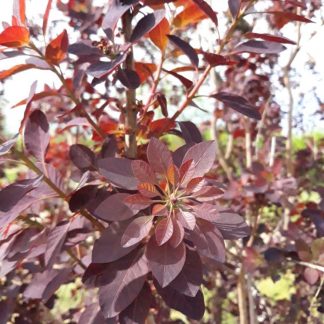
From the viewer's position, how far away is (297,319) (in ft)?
6.82

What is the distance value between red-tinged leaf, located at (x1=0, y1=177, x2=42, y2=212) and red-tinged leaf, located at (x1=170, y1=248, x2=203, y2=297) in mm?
337

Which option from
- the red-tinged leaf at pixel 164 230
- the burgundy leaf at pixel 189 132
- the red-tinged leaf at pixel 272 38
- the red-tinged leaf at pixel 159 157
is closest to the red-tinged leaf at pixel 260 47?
the red-tinged leaf at pixel 272 38

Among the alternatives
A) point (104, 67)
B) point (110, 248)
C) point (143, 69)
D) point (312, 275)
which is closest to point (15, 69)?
point (104, 67)

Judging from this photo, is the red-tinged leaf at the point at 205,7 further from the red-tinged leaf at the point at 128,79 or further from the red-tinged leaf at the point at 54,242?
the red-tinged leaf at the point at 54,242

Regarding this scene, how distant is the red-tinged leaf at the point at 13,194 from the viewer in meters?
0.99

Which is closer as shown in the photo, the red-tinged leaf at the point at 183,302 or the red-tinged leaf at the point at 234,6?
the red-tinged leaf at the point at 183,302

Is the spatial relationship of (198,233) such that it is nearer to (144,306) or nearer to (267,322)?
(144,306)

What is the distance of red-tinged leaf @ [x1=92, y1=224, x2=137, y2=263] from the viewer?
0.95 m

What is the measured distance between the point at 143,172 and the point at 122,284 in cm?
24

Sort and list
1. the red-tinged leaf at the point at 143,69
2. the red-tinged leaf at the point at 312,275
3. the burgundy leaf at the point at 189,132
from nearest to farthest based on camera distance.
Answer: the burgundy leaf at the point at 189,132, the red-tinged leaf at the point at 143,69, the red-tinged leaf at the point at 312,275

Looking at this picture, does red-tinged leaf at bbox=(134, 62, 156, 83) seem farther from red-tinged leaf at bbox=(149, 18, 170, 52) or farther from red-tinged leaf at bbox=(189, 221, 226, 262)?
red-tinged leaf at bbox=(189, 221, 226, 262)

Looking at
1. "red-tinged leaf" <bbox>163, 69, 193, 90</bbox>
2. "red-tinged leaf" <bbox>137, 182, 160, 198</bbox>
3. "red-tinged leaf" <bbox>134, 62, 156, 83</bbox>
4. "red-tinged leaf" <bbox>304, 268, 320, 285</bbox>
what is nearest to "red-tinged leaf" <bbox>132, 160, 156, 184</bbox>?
"red-tinged leaf" <bbox>137, 182, 160, 198</bbox>

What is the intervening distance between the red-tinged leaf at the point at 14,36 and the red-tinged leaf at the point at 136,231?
462 millimetres

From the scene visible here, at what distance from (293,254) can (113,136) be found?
0.74 m
